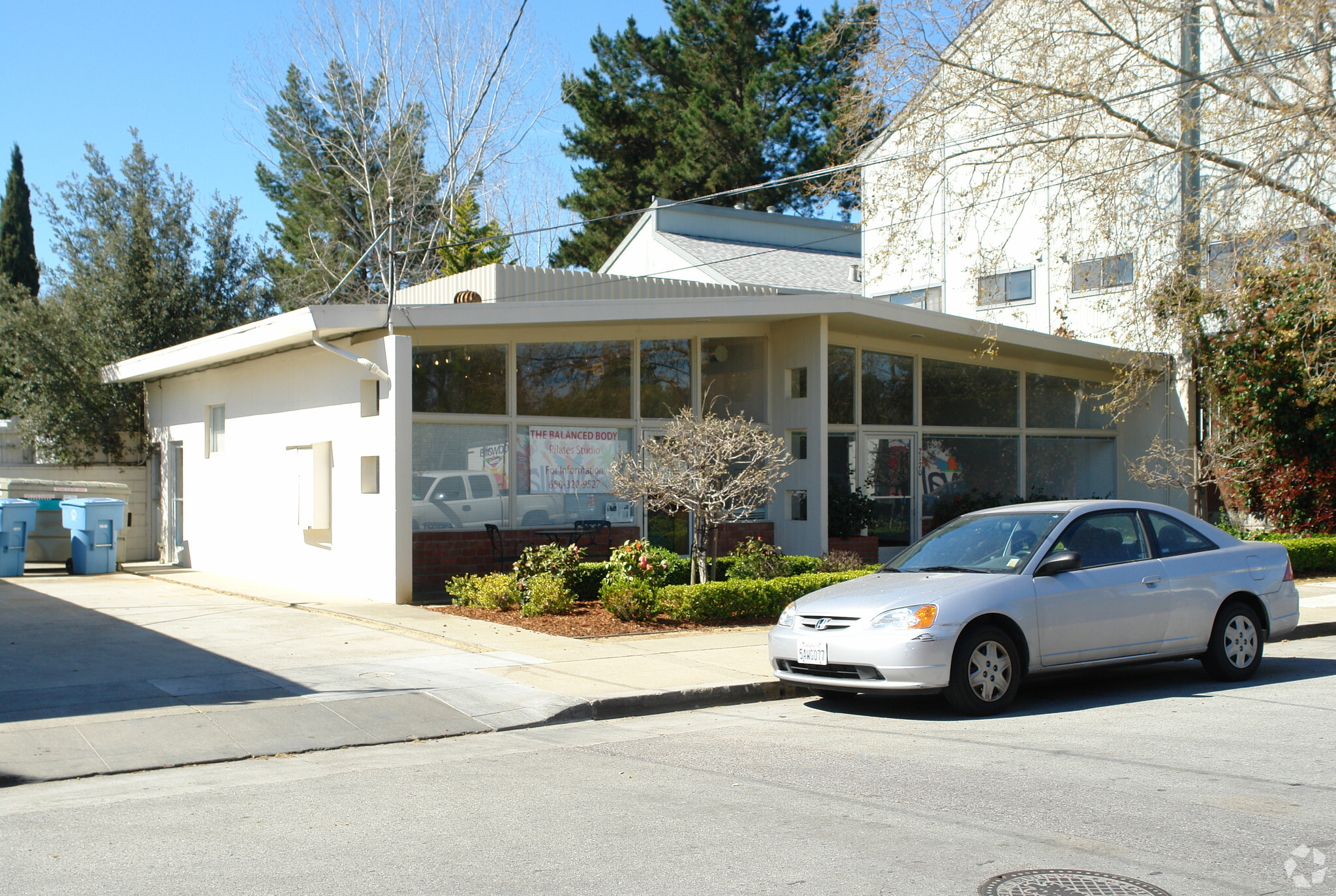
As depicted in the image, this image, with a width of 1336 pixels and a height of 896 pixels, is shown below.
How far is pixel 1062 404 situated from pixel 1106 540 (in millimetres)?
13376

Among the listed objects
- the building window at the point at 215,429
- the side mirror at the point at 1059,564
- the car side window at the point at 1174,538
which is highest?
the building window at the point at 215,429

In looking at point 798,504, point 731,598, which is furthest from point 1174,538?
point 798,504

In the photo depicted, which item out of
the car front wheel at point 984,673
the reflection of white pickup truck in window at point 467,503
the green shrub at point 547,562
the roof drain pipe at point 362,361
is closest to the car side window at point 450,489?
the reflection of white pickup truck in window at point 467,503

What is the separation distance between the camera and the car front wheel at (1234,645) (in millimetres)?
9188

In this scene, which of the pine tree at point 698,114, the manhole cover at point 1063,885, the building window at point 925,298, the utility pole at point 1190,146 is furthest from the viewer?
the pine tree at point 698,114

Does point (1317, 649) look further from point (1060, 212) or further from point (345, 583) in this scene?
point (345, 583)

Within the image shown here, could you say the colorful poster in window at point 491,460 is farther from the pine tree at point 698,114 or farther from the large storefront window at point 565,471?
the pine tree at point 698,114

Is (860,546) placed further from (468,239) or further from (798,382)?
(468,239)

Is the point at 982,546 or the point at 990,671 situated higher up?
the point at 982,546

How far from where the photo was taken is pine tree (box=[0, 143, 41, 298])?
32.5 metres

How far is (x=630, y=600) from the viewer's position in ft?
40.6

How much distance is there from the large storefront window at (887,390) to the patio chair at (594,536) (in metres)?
5.04

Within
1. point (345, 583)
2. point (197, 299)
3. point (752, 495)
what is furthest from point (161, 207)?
point (752, 495)

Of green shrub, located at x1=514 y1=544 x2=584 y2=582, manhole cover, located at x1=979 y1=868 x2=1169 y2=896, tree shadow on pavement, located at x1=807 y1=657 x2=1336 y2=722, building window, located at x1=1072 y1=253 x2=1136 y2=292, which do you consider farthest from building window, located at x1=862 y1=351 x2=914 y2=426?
manhole cover, located at x1=979 y1=868 x2=1169 y2=896
